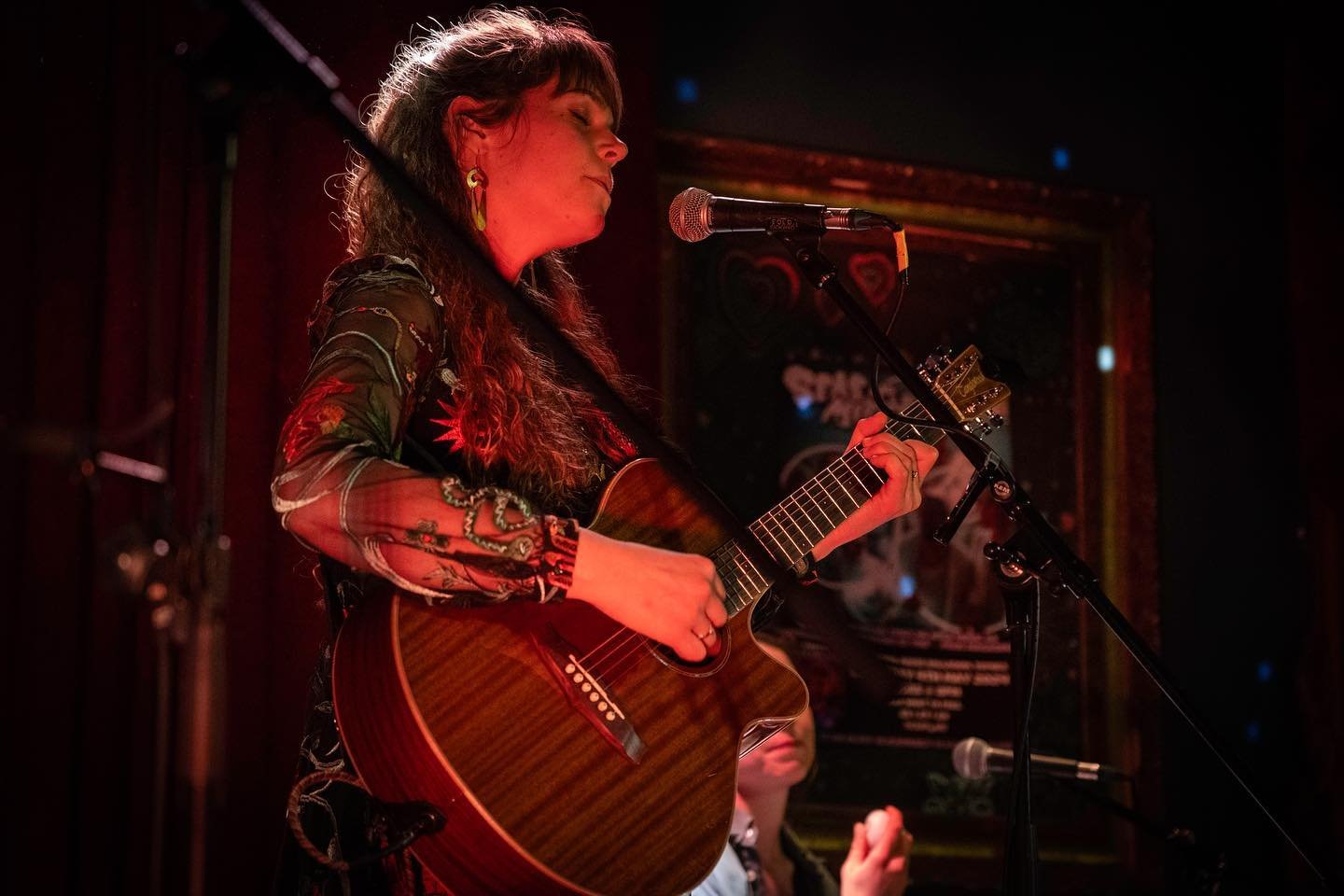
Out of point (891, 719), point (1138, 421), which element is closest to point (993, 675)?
point (891, 719)

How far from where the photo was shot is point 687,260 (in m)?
3.19

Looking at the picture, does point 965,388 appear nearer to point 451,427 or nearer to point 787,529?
point 787,529

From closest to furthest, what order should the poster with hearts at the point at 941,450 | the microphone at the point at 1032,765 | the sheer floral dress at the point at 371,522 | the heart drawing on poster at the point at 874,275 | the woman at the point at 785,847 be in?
the sheer floral dress at the point at 371,522, the microphone at the point at 1032,765, the woman at the point at 785,847, the poster with hearts at the point at 941,450, the heart drawing on poster at the point at 874,275

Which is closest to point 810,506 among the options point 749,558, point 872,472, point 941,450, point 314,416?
point 872,472

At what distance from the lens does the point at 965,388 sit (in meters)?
A: 2.08

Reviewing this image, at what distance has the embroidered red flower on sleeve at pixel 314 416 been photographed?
1594mm

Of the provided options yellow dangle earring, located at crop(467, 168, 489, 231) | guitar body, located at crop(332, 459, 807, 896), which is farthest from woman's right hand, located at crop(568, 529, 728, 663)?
yellow dangle earring, located at crop(467, 168, 489, 231)

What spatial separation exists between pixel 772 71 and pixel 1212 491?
1.85 meters

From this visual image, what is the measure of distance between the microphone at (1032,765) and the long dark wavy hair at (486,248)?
94cm

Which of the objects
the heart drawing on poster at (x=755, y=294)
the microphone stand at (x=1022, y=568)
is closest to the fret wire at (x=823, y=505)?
the microphone stand at (x=1022, y=568)

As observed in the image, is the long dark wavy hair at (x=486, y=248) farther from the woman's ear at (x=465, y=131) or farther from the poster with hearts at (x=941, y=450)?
the poster with hearts at (x=941, y=450)

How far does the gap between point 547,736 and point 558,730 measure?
0.8 inches

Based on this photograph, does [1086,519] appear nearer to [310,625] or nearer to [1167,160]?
[1167,160]

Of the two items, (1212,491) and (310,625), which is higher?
(1212,491)
